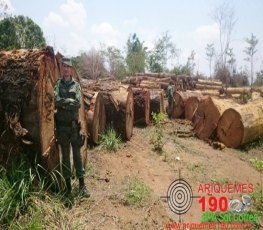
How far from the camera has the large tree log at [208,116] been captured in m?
10.2

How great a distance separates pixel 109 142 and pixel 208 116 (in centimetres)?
401

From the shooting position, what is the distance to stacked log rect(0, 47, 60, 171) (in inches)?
179

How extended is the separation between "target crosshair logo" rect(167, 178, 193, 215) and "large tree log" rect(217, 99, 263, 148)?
3713mm

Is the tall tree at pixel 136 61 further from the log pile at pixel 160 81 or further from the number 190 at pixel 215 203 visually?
the number 190 at pixel 215 203

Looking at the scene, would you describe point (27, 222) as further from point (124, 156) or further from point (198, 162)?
point (198, 162)

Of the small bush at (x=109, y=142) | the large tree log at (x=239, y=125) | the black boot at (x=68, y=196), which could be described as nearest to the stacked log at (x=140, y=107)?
the large tree log at (x=239, y=125)

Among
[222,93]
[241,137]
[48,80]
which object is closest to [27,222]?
[48,80]

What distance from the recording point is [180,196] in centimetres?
592

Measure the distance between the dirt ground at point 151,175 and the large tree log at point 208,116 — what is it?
459 mm

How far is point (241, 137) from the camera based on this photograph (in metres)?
9.58

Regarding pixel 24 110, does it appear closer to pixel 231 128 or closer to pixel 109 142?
pixel 109 142

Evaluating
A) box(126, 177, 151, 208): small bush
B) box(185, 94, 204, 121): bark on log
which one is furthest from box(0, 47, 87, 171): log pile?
box(185, 94, 204, 121): bark on log

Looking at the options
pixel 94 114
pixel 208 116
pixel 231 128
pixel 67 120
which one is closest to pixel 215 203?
pixel 67 120

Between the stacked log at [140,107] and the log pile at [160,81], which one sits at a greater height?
the log pile at [160,81]
